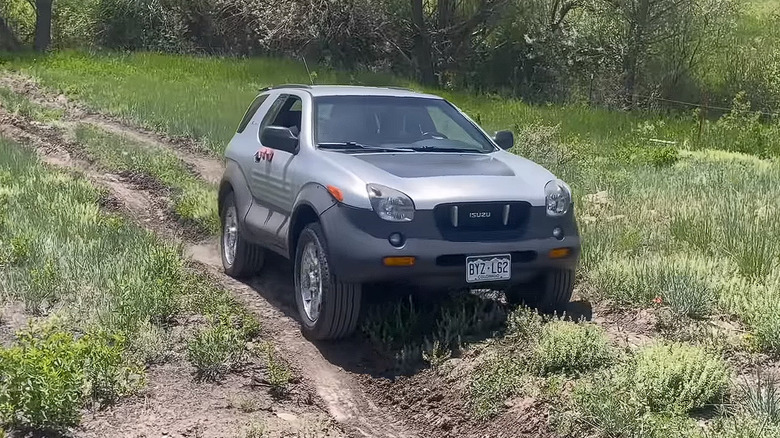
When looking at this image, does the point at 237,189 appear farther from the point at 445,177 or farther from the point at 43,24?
the point at 43,24

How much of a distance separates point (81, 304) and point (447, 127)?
127 inches

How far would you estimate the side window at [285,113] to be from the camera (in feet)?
25.5

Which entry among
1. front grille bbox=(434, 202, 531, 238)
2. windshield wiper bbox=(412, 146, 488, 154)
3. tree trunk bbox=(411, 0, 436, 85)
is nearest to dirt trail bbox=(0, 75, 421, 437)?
front grille bbox=(434, 202, 531, 238)

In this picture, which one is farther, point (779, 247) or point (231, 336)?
point (779, 247)

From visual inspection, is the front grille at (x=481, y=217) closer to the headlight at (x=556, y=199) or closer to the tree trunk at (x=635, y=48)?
the headlight at (x=556, y=199)

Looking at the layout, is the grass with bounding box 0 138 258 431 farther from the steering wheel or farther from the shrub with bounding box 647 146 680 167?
the shrub with bounding box 647 146 680 167

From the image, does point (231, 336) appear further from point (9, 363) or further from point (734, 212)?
point (734, 212)

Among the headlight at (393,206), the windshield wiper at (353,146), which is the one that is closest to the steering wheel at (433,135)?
the windshield wiper at (353,146)

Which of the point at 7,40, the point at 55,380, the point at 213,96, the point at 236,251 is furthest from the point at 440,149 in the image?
the point at 7,40

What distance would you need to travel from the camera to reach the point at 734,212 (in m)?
8.68

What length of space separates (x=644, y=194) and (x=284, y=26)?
22225mm

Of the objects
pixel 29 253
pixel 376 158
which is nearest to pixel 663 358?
pixel 376 158

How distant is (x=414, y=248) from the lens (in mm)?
5844

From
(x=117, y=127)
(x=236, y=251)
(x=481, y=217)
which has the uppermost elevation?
(x=481, y=217)
